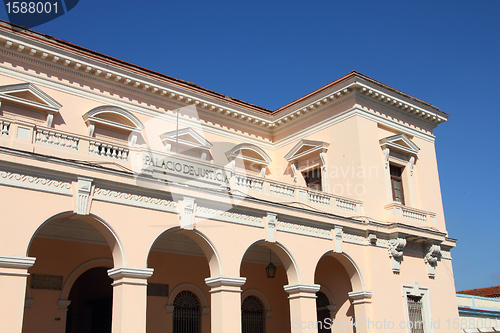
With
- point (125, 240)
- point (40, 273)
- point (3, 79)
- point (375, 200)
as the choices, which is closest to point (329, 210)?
point (375, 200)

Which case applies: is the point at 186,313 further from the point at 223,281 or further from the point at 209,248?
the point at 209,248

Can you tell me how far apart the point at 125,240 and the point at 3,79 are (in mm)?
5920

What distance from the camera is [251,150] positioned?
1875 centimetres

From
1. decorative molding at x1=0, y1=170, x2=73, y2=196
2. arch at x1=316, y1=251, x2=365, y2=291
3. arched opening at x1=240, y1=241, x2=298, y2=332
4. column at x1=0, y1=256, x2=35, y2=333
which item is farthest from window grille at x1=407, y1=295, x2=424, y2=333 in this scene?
column at x1=0, y1=256, x2=35, y2=333

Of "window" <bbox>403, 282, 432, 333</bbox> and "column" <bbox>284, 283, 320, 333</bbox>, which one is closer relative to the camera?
"column" <bbox>284, 283, 320, 333</bbox>

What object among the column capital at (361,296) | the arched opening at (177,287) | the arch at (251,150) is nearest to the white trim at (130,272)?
the arched opening at (177,287)

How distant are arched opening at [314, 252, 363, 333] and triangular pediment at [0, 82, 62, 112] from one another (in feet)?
28.0

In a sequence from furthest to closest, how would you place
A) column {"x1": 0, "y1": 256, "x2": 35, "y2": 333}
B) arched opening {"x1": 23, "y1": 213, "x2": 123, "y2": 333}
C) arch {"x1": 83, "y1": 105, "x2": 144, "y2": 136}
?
arch {"x1": 83, "y1": 105, "x2": 144, "y2": 136}, arched opening {"x1": 23, "y1": 213, "x2": 123, "y2": 333}, column {"x1": 0, "y1": 256, "x2": 35, "y2": 333}

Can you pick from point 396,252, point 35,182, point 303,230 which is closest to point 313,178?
point 396,252

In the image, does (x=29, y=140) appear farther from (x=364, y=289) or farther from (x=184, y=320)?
(x=364, y=289)

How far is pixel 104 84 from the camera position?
1559 cm

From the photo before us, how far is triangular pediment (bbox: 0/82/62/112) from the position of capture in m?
13.5

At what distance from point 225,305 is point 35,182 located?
16.2 feet

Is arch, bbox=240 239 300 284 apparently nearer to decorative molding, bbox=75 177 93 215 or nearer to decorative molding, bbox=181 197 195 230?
decorative molding, bbox=181 197 195 230
